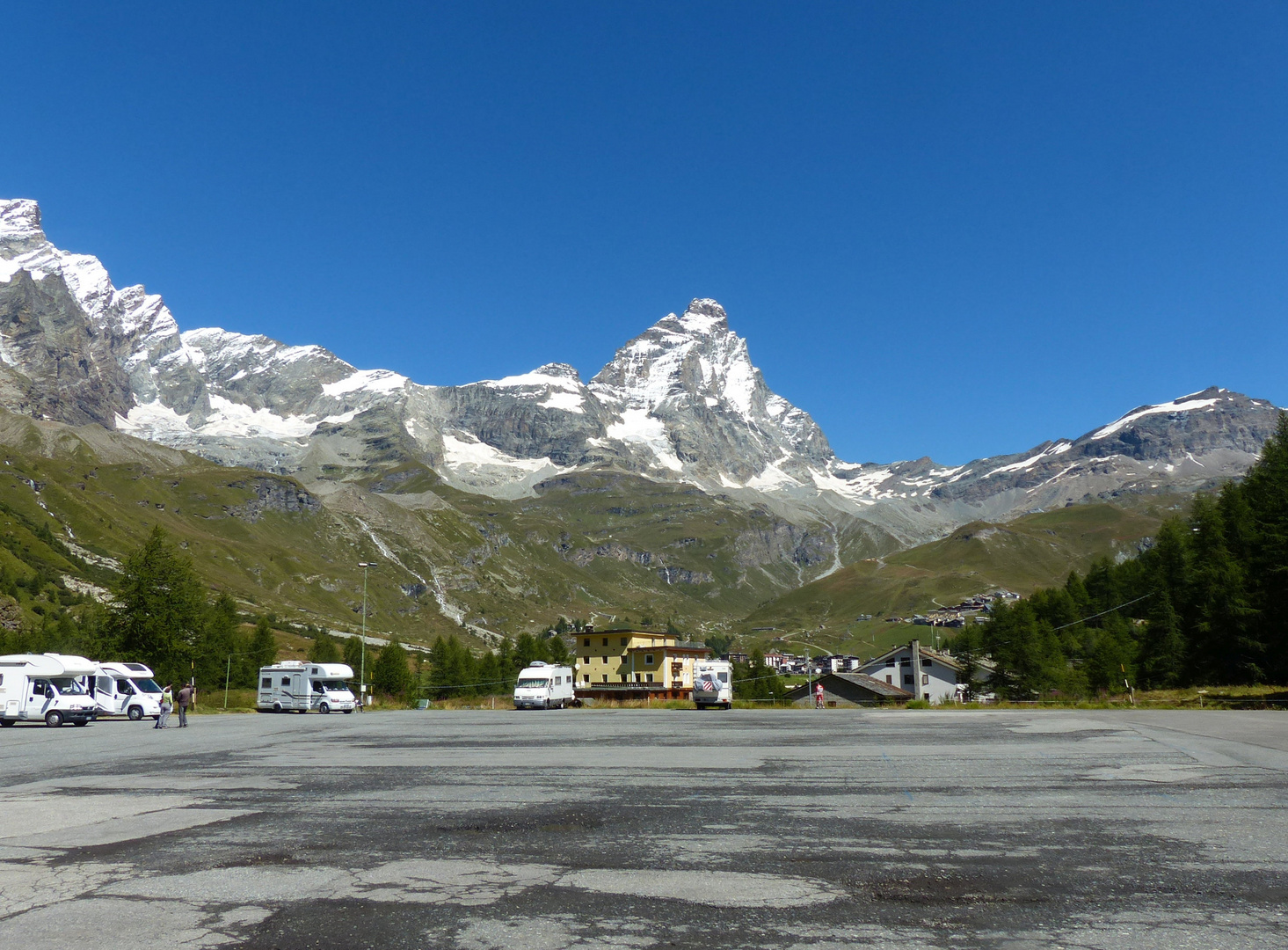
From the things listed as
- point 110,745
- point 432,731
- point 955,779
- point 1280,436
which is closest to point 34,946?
point 955,779

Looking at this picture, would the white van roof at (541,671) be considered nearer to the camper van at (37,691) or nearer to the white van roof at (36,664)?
the camper van at (37,691)

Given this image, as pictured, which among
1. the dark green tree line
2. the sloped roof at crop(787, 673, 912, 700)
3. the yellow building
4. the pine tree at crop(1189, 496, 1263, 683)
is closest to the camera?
the dark green tree line

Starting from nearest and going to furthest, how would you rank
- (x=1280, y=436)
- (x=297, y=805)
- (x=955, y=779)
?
(x=297, y=805), (x=955, y=779), (x=1280, y=436)

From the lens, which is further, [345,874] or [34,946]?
[345,874]

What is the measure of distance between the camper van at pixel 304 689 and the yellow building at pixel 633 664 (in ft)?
126

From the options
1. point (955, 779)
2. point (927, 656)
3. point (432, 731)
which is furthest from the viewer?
point (927, 656)

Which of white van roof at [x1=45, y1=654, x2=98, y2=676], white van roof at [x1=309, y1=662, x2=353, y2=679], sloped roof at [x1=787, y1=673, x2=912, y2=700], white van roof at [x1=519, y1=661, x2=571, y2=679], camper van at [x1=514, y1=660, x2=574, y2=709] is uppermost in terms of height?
white van roof at [x1=45, y1=654, x2=98, y2=676]

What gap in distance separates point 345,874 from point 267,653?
5387 inches

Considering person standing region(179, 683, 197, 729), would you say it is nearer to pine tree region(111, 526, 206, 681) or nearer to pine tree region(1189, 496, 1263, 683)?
pine tree region(111, 526, 206, 681)

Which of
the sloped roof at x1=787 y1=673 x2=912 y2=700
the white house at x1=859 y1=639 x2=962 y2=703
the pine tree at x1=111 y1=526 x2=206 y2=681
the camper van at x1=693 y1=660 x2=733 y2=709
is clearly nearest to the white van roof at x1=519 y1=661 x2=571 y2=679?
the camper van at x1=693 y1=660 x2=733 y2=709

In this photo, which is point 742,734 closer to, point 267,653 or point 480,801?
point 480,801

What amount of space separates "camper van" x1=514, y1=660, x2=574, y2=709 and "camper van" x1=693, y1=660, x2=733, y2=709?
12.5 meters

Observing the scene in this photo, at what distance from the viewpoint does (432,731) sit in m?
32.4

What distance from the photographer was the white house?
12406 cm
